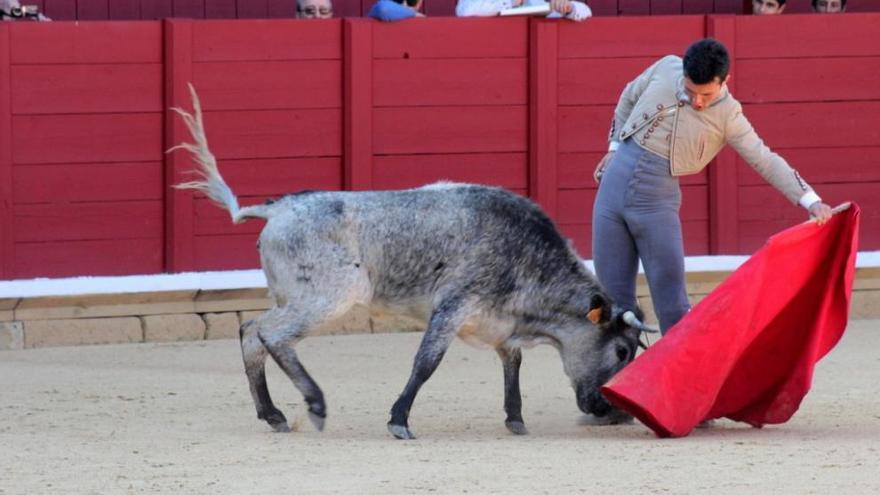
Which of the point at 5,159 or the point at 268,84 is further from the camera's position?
the point at 268,84

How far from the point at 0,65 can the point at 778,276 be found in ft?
11.5

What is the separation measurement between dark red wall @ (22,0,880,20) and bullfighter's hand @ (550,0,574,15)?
0.93 metres

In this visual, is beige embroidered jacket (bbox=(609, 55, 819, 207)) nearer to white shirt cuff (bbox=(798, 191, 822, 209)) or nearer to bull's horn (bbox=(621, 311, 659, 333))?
white shirt cuff (bbox=(798, 191, 822, 209))

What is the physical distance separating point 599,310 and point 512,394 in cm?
41

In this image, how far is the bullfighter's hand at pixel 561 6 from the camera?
29.3 ft

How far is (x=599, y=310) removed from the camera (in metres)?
6.30

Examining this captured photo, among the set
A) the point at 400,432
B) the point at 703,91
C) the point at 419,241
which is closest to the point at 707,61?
the point at 703,91

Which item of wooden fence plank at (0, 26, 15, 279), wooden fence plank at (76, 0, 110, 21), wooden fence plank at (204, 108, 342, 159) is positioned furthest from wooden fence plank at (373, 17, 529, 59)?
wooden fence plank at (0, 26, 15, 279)

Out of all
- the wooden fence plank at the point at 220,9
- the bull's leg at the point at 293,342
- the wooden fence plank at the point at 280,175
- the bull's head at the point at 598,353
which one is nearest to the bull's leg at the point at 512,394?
the bull's head at the point at 598,353

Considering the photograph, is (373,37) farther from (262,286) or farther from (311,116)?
(262,286)

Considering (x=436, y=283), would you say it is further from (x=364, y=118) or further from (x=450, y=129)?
(x=450, y=129)

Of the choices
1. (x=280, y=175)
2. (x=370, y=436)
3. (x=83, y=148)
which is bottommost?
(x=370, y=436)

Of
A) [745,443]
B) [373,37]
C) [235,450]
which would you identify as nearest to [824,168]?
[373,37]

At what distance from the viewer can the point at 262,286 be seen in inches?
340
